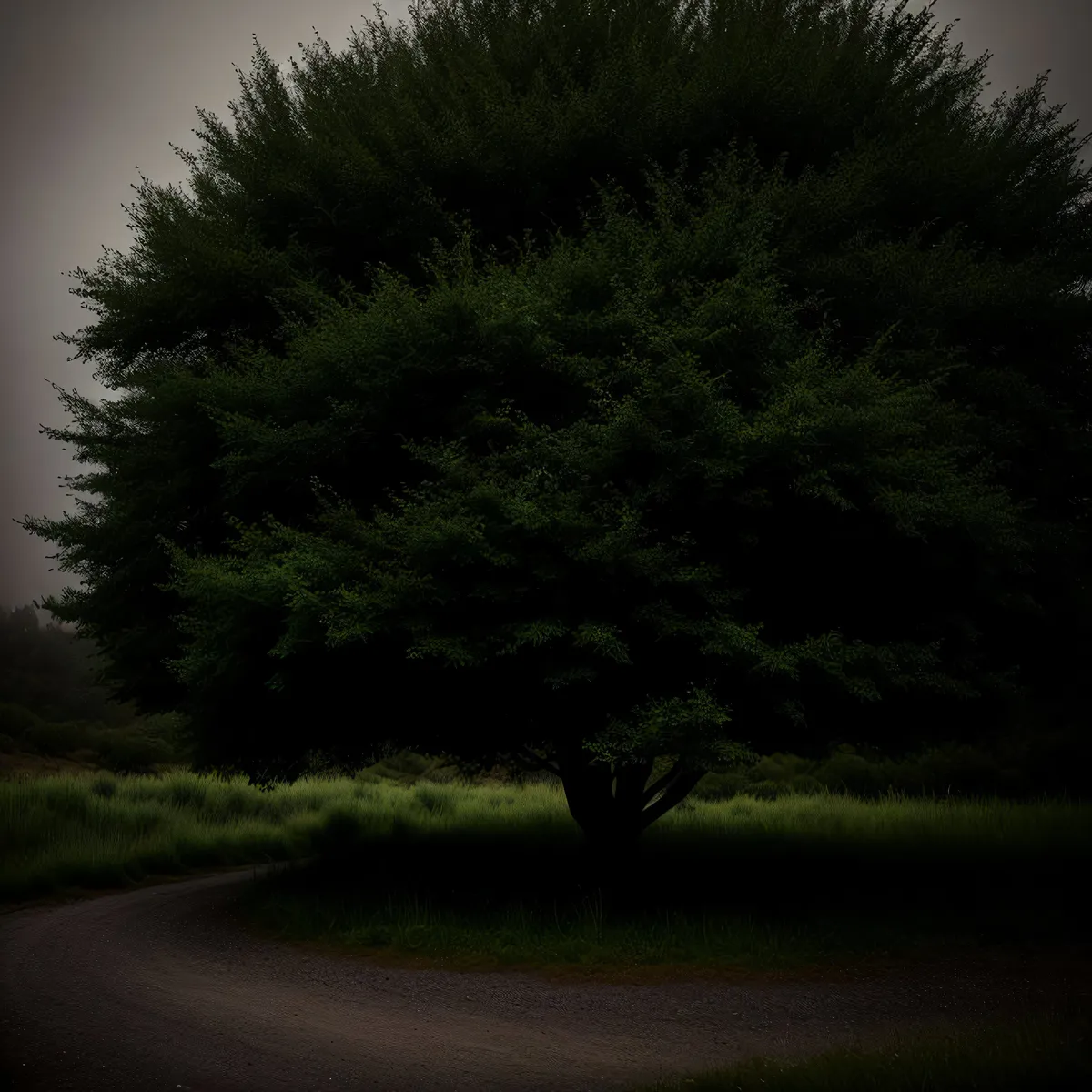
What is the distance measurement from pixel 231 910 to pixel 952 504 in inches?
374

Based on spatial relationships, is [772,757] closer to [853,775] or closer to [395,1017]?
[853,775]

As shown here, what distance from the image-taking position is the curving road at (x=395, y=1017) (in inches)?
233

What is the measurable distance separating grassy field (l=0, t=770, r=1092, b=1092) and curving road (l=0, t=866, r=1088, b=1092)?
0.68m

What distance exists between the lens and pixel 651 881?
458 inches

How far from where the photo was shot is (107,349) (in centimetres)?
1280

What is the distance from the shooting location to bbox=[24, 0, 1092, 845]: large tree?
887 centimetres

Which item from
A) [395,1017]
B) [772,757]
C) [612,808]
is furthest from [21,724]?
[395,1017]

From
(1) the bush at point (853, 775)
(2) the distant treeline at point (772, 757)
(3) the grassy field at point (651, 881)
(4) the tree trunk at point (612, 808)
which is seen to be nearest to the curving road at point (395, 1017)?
(3) the grassy field at point (651, 881)

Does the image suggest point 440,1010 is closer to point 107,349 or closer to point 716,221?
point 716,221

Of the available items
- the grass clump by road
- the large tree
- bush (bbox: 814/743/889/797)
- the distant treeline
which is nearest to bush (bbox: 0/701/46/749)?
the distant treeline

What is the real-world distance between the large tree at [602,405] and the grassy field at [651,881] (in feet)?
5.40

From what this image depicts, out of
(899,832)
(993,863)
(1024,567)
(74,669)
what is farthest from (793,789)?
(74,669)

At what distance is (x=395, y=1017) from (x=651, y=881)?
5107 millimetres

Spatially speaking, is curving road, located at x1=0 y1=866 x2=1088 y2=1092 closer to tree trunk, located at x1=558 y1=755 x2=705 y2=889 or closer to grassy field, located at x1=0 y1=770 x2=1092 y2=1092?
grassy field, located at x1=0 y1=770 x2=1092 y2=1092
